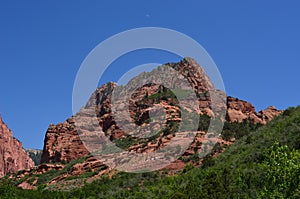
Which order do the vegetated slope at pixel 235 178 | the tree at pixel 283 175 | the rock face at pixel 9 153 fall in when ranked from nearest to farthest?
the tree at pixel 283 175
the vegetated slope at pixel 235 178
the rock face at pixel 9 153

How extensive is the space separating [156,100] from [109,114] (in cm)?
2195

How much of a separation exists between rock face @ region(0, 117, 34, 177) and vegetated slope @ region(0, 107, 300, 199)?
95.2 m

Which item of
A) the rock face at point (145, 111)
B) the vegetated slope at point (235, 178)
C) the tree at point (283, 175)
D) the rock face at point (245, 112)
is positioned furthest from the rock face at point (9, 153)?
Result: the tree at point (283, 175)

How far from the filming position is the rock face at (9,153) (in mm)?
155750

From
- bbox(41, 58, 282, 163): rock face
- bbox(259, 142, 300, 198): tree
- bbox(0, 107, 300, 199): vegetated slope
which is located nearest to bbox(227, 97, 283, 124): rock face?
bbox(41, 58, 282, 163): rock face

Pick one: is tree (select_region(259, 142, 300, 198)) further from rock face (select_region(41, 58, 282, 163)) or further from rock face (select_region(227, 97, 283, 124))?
rock face (select_region(227, 97, 283, 124))

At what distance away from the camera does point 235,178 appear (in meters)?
41.6

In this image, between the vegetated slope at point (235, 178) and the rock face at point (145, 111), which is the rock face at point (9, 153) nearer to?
the rock face at point (145, 111)

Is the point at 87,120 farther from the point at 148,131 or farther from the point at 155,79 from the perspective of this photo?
the point at 148,131

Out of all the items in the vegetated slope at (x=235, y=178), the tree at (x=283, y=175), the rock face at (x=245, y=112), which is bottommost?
the tree at (x=283, y=175)

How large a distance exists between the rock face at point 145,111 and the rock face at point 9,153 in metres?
30.6

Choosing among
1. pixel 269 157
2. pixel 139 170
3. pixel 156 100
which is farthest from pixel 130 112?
pixel 269 157

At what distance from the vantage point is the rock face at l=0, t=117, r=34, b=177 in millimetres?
155750

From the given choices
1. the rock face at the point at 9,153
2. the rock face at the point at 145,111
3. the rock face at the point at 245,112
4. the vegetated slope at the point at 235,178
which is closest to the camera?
the vegetated slope at the point at 235,178
